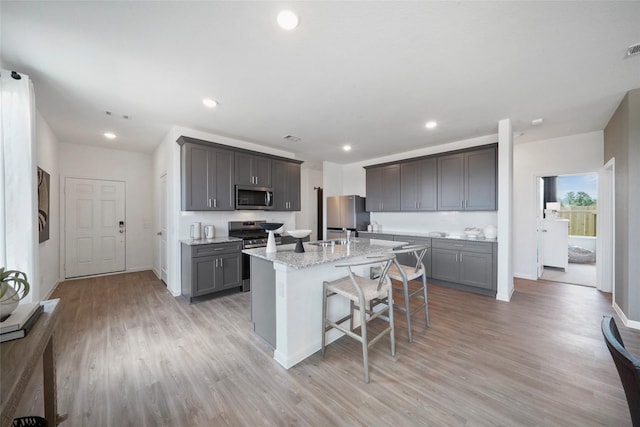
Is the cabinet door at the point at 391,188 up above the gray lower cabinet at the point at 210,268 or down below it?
above

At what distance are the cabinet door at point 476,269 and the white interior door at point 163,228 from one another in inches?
212

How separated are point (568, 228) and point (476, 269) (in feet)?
13.6

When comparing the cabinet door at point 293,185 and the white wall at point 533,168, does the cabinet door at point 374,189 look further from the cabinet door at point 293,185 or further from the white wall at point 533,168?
the white wall at point 533,168

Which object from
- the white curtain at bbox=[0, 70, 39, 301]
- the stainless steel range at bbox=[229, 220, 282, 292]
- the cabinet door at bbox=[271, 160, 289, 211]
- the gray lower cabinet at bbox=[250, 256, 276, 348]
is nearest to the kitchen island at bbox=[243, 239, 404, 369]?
the gray lower cabinet at bbox=[250, 256, 276, 348]

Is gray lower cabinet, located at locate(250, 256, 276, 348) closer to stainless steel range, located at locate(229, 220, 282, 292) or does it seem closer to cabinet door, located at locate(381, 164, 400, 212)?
stainless steel range, located at locate(229, 220, 282, 292)

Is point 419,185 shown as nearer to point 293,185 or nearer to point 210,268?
point 293,185

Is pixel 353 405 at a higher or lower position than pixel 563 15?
lower

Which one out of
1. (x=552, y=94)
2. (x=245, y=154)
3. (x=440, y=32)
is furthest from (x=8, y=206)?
(x=552, y=94)

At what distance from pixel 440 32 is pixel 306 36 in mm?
1028

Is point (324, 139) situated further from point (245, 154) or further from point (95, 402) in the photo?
point (95, 402)

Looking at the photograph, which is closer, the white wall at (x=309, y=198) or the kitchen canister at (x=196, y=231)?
the kitchen canister at (x=196, y=231)

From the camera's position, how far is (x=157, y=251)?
5070mm

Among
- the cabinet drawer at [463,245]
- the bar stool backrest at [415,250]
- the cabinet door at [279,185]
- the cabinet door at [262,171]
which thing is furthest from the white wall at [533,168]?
the cabinet door at [262,171]

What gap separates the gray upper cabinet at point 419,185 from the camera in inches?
188
